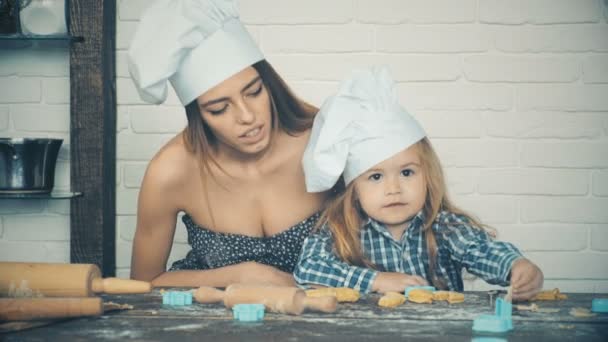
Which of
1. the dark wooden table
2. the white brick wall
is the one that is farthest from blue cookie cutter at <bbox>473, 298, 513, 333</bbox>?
the white brick wall

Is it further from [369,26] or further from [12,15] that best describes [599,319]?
[12,15]

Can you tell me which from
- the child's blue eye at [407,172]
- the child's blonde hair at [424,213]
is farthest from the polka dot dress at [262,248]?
the child's blue eye at [407,172]

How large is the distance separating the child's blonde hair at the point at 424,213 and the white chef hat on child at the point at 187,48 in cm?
39

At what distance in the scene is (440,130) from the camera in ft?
7.28

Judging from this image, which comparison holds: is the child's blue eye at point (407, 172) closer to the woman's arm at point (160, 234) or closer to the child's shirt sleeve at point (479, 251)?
the child's shirt sleeve at point (479, 251)

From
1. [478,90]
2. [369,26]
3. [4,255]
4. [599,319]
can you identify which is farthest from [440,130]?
[4,255]

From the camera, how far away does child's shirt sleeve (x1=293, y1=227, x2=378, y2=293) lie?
1.57 m

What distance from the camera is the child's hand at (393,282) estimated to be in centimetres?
152

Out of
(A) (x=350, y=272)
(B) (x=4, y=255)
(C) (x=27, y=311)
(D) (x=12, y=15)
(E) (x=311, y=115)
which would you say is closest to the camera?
(C) (x=27, y=311)

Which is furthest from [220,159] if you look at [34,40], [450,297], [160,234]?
[450,297]

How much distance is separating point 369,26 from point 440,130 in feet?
1.15

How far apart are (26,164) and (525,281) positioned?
133cm

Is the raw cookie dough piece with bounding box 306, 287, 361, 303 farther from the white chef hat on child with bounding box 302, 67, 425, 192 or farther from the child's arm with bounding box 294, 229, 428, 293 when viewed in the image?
the white chef hat on child with bounding box 302, 67, 425, 192

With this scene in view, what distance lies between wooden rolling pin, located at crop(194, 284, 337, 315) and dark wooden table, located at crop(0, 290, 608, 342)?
0.01 metres
